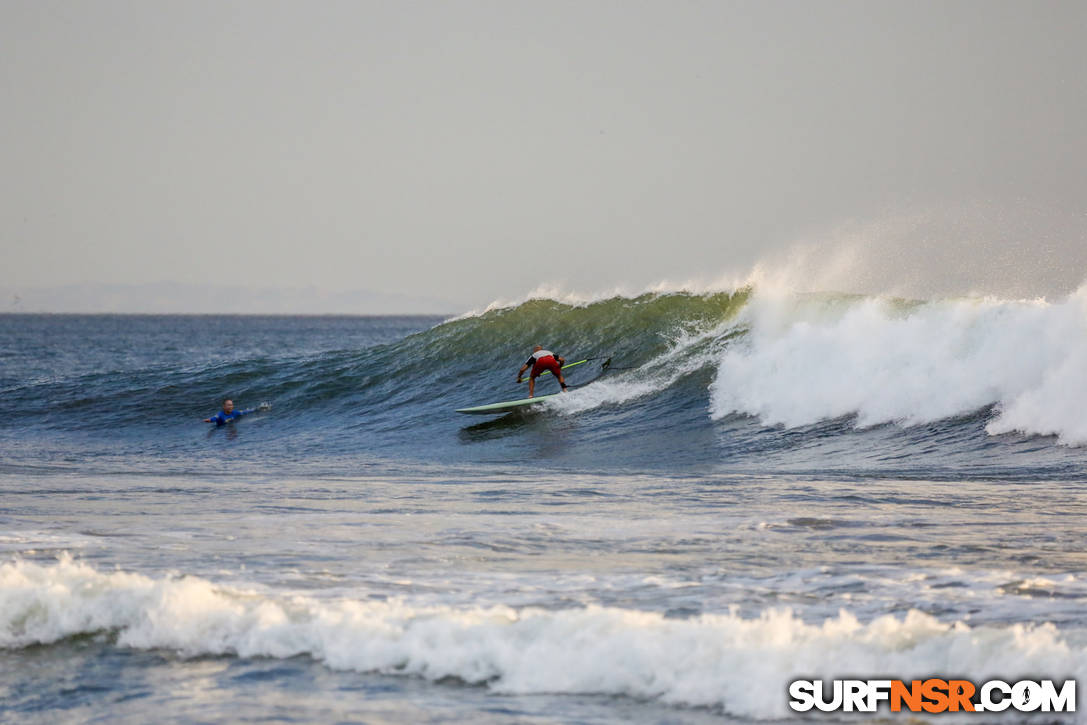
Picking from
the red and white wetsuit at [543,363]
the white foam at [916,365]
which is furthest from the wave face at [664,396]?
the red and white wetsuit at [543,363]

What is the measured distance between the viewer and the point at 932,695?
4.37 metres

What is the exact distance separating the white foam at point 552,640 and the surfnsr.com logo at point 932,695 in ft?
0.26

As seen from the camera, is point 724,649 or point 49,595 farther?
Answer: point 49,595

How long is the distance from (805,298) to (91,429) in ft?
46.0

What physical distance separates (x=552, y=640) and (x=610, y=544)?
232 centimetres

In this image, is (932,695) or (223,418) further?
(223,418)

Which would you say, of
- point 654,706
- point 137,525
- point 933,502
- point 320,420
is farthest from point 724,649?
point 320,420

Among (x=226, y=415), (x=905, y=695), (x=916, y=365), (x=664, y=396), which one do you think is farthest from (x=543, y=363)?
(x=905, y=695)

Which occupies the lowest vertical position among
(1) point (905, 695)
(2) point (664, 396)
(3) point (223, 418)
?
(1) point (905, 695)

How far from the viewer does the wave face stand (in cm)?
1301

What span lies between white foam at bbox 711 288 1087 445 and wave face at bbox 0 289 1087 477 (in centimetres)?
3

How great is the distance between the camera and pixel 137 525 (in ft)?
27.5

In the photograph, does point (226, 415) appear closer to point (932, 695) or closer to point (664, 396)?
point (664, 396)

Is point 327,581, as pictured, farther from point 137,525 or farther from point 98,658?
point 137,525
